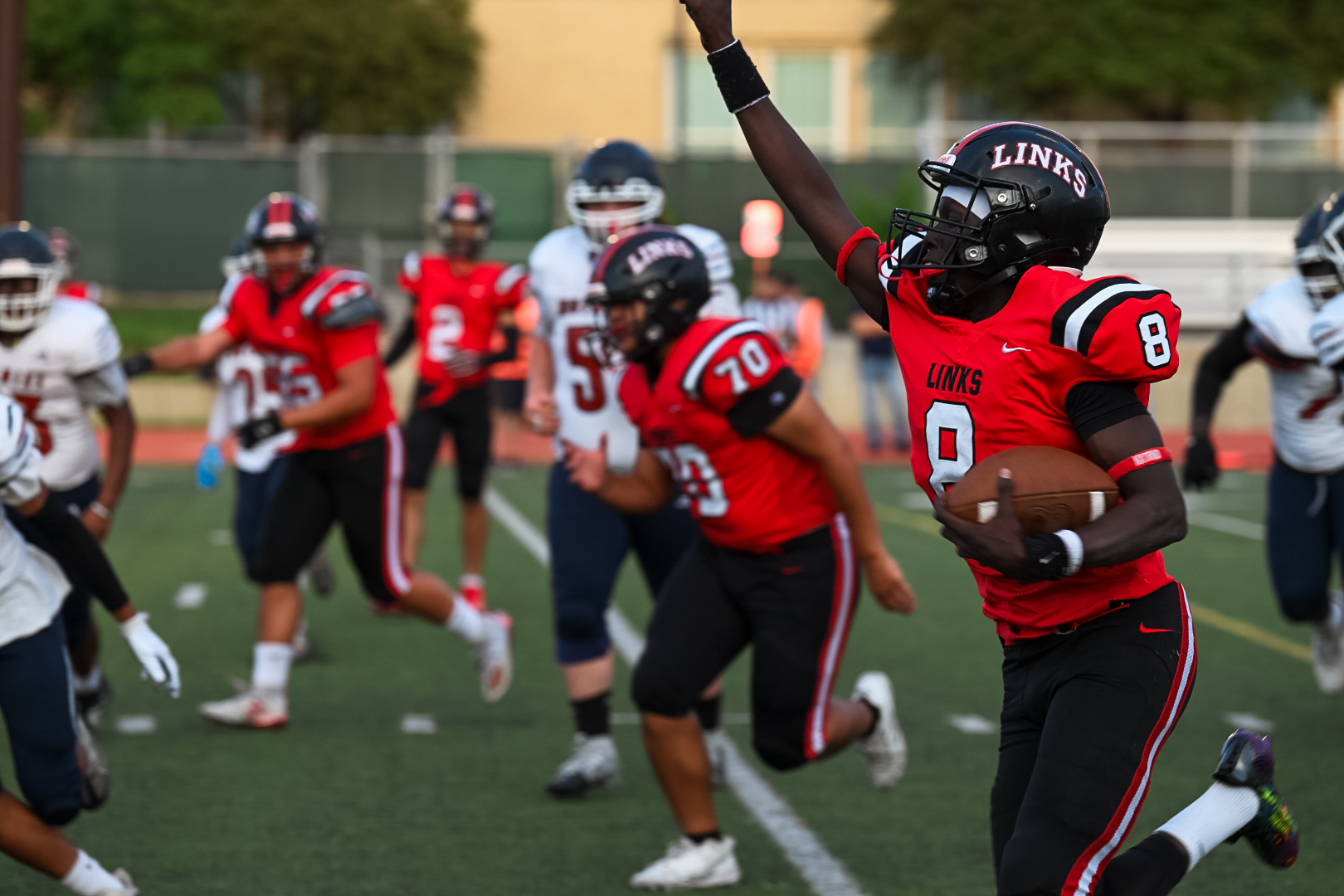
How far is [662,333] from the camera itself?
444 centimetres

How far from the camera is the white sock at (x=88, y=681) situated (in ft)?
18.4

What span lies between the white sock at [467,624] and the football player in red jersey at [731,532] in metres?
1.95

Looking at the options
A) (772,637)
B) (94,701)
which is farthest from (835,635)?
→ (94,701)

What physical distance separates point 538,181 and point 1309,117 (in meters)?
18.8

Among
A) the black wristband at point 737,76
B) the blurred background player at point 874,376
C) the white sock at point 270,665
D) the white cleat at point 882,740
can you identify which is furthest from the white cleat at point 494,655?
the blurred background player at point 874,376

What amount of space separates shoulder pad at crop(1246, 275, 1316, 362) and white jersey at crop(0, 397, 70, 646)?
3.94m

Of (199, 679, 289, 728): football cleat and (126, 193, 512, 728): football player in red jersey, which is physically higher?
(126, 193, 512, 728): football player in red jersey

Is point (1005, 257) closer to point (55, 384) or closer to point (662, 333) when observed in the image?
point (662, 333)

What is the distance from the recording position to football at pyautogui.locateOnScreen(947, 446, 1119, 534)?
113 inches

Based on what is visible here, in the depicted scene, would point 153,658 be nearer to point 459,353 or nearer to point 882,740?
point 882,740

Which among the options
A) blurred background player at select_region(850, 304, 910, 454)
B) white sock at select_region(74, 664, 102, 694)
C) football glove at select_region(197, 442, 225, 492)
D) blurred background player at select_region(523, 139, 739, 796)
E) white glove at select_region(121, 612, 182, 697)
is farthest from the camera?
blurred background player at select_region(850, 304, 910, 454)

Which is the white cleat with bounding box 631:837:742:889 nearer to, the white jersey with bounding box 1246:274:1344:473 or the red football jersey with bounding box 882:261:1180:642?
the red football jersey with bounding box 882:261:1180:642

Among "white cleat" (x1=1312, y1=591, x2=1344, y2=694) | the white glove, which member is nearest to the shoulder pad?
"white cleat" (x1=1312, y1=591, x2=1344, y2=694)

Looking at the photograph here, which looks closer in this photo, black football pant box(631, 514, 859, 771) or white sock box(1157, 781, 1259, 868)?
white sock box(1157, 781, 1259, 868)
